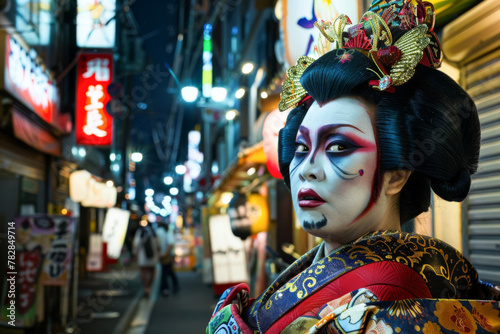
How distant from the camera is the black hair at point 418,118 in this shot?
2.12m

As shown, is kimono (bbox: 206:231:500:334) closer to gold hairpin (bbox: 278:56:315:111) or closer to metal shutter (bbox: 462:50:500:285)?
gold hairpin (bbox: 278:56:315:111)

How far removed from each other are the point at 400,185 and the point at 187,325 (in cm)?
964

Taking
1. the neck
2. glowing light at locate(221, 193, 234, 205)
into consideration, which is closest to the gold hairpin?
the neck

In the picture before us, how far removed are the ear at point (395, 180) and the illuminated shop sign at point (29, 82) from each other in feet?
24.4

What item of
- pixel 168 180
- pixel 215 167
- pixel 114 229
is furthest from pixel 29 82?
pixel 168 180

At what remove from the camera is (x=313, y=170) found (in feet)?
7.09

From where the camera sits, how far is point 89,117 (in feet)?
40.3

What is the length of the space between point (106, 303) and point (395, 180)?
13.3m

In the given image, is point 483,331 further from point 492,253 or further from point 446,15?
point 446,15

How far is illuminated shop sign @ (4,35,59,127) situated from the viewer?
8.26 meters

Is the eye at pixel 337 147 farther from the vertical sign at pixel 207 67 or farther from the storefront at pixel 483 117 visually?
the vertical sign at pixel 207 67

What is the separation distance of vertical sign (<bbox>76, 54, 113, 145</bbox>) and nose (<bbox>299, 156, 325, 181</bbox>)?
419 inches

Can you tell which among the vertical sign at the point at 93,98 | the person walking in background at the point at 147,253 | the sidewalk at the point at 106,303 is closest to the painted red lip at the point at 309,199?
the sidewalk at the point at 106,303

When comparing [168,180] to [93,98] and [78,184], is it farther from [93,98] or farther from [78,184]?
[93,98]
